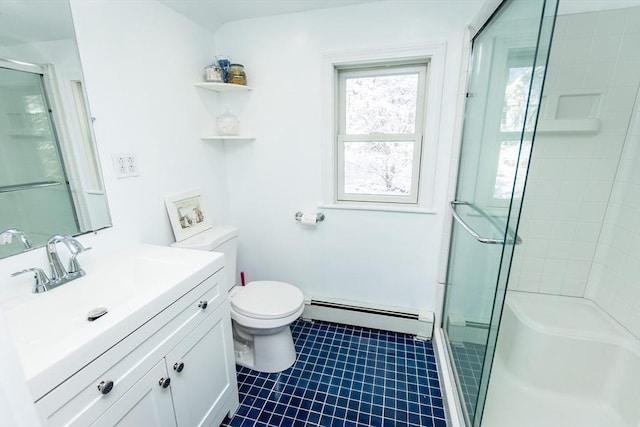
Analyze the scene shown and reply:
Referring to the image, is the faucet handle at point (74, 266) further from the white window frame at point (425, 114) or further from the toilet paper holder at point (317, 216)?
the white window frame at point (425, 114)

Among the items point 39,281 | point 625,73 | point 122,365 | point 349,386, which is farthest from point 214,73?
point 625,73

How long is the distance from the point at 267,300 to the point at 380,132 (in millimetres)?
1265

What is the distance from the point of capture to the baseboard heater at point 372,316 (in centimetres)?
199

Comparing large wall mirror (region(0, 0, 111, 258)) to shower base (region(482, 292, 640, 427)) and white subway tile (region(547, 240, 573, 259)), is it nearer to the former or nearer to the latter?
shower base (region(482, 292, 640, 427))

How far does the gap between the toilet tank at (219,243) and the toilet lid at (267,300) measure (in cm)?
13

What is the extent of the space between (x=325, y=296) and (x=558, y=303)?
1402 mm

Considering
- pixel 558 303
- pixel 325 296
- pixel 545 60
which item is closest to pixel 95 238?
pixel 325 296

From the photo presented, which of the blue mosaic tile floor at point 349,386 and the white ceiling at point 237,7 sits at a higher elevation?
the white ceiling at point 237,7

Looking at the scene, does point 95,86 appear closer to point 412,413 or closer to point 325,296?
point 325,296

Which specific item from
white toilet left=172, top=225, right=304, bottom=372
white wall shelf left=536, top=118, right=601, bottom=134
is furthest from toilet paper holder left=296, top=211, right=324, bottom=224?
white wall shelf left=536, top=118, right=601, bottom=134

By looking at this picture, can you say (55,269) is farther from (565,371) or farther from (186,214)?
(565,371)

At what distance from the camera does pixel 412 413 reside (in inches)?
58.7

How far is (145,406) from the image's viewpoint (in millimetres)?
979

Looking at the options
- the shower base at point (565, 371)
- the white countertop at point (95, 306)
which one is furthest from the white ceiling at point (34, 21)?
the shower base at point (565, 371)
